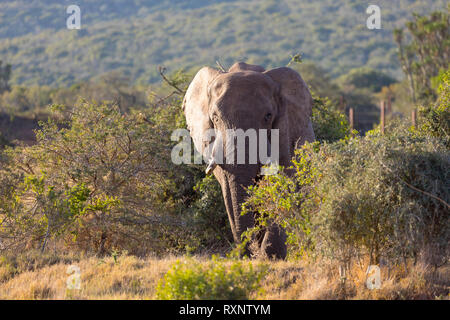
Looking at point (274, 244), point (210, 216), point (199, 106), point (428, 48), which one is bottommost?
point (210, 216)

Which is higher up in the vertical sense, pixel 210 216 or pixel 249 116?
pixel 249 116

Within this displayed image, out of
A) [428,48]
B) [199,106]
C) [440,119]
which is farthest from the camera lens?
[428,48]

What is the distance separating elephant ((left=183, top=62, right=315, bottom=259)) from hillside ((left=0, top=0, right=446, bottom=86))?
85.1 metres

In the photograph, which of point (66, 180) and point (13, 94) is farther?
point (13, 94)

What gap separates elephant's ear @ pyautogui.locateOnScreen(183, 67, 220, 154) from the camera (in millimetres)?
9156

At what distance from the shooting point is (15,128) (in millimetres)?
31938

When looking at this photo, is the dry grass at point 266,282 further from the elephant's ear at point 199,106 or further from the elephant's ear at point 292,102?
the elephant's ear at point 292,102

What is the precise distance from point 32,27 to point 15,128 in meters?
102

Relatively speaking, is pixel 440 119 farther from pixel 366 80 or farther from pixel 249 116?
pixel 366 80

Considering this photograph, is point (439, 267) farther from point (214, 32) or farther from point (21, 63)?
point (214, 32)

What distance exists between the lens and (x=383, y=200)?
609 cm

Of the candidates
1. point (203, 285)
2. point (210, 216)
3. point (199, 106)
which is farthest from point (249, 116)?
point (203, 285)

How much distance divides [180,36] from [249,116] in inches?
5250

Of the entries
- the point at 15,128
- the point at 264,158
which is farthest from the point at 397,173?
the point at 15,128
